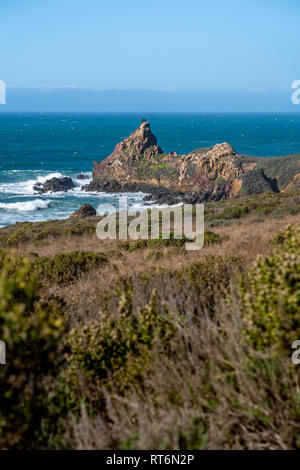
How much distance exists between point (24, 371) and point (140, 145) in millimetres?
60599

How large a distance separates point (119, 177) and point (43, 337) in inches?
2272

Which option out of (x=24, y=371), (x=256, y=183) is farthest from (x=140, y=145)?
(x=24, y=371)

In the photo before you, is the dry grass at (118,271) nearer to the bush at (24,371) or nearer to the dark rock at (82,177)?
the bush at (24,371)

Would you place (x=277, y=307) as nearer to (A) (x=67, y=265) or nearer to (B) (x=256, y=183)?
(A) (x=67, y=265)

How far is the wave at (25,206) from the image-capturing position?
153 ft

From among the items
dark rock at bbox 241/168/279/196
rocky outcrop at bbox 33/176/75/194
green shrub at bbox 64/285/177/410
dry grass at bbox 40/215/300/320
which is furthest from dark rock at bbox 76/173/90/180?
green shrub at bbox 64/285/177/410

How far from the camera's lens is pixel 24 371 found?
3643mm

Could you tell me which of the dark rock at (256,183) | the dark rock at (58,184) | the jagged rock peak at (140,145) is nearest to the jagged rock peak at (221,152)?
the dark rock at (256,183)

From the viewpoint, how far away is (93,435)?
3.38 meters

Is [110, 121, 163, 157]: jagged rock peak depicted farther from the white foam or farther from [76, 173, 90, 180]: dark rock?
the white foam

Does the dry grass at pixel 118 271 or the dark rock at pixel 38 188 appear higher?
the dark rock at pixel 38 188

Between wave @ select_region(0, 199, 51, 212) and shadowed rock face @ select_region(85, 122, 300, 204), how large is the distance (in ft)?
37.0
